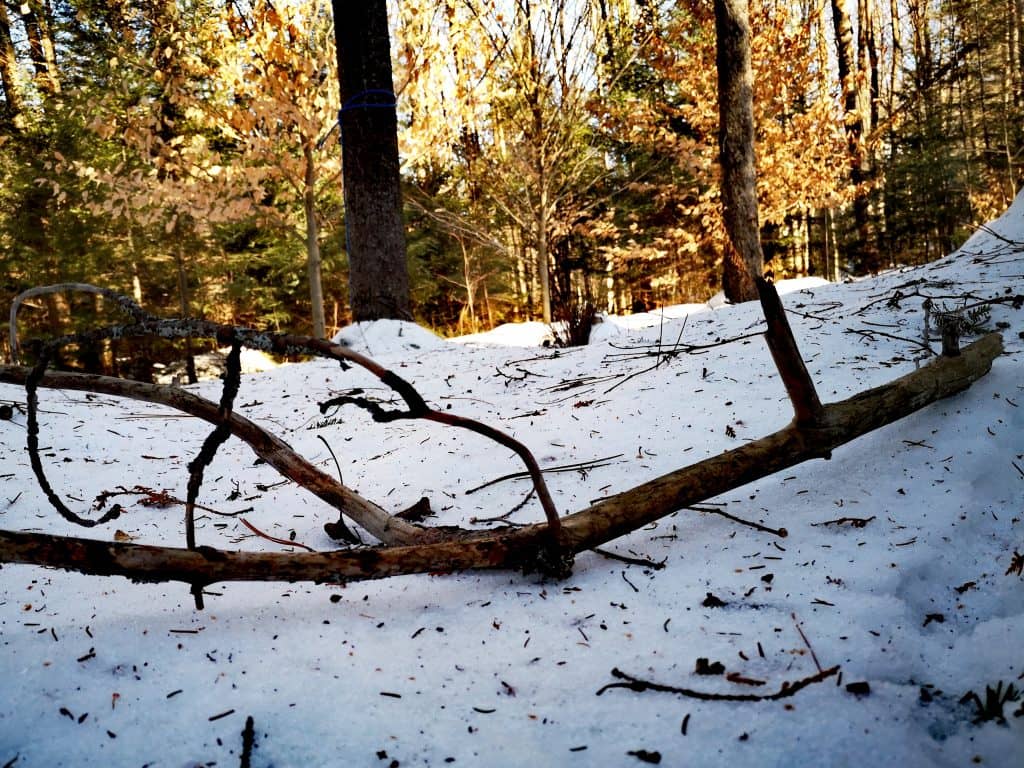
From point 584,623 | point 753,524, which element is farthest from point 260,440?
point 753,524

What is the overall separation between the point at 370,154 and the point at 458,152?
4387mm

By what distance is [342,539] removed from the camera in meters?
1.48

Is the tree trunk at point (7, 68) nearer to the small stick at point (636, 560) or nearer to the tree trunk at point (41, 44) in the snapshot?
the tree trunk at point (41, 44)

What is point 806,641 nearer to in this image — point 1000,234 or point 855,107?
point 1000,234

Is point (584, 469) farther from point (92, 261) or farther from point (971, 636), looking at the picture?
point (92, 261)

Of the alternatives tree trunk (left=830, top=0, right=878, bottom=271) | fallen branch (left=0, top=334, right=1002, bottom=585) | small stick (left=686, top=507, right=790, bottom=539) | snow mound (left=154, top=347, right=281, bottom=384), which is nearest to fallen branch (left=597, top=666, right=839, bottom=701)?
fallen branch (left=0, top=334, right=1002, bottom=585)

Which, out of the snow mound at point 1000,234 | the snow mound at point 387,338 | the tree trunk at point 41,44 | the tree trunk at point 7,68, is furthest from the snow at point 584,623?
the tree trunk at point 41,44

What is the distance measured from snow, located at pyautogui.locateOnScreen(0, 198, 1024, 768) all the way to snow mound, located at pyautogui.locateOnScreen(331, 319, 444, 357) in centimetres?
262

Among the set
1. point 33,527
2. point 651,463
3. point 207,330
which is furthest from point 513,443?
point 33,527

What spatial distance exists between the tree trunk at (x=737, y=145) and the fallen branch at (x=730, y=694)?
19.3 ft

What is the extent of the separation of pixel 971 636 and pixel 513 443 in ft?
2.79

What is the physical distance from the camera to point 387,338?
4781 mm

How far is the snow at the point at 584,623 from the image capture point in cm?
79

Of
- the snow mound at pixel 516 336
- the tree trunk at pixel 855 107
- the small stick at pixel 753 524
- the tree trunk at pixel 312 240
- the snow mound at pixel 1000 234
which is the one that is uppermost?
the tree trunk at pixel 855 107
